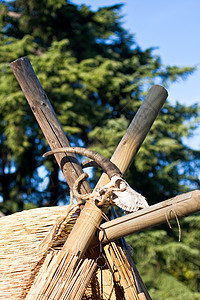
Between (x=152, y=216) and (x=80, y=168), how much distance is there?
0.54 metres

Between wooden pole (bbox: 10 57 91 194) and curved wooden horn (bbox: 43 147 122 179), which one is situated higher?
wooden pole (bbox: 10 57 91 194)

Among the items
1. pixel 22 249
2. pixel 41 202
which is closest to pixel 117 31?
pixel 41 202

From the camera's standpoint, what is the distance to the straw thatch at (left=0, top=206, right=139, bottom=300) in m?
1.60

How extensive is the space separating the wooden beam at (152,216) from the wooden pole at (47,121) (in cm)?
26

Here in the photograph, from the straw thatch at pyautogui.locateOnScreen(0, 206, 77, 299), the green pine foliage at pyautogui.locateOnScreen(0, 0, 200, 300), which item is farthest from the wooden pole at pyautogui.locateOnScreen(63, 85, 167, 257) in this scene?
the green pine foliage at pyautogui.locateOnScreen(0, 0, 200, 300)

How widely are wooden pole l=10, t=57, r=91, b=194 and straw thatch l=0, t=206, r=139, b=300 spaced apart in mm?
192

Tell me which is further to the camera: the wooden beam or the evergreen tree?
the evergreen tree

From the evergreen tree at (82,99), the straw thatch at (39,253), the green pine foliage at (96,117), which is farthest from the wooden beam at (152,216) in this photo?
the evergreen tree at (82,99)

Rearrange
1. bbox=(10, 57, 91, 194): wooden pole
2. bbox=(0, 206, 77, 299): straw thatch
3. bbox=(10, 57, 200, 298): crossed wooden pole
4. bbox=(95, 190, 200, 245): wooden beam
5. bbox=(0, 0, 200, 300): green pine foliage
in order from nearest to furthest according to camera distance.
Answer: bbox=(95, 190, 200, 245): wooden beam → bbox=(10, 57, 200, 298): crossed wooden pole → bbox=(0, 206, 77, 299): straw thatch → bbox=(10, 57, 91, 194): wooden pole → bbox=(0, 0, 200, 300): green pine foliage

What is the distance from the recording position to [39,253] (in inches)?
63.8

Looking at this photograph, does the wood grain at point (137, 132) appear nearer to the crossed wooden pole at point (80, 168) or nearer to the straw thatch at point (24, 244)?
the crossed wooden pole at point (80, 168)

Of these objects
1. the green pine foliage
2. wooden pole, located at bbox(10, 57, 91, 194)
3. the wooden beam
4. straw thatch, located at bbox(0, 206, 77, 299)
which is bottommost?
the wooden beam

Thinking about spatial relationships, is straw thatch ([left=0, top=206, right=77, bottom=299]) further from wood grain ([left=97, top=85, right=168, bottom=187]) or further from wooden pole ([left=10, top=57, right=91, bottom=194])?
wood grain ([left=97, top=85, right=168, bottom=187])

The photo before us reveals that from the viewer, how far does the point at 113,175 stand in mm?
1621
